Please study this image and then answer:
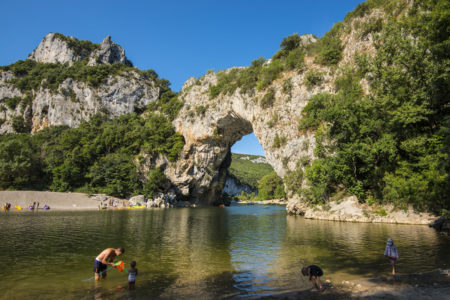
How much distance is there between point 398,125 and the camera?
67.8ft

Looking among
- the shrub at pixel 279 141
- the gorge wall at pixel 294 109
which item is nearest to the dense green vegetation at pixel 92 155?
the gorge wall at pixel 294 109

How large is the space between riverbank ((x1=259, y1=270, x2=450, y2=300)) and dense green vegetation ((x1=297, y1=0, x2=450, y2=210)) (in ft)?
33.3

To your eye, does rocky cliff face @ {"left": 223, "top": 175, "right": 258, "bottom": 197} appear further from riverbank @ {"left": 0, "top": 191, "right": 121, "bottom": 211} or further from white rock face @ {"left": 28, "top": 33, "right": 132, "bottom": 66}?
riverbank @ {"left": 0, "top": 191, "right": 121, "bottom": 211}

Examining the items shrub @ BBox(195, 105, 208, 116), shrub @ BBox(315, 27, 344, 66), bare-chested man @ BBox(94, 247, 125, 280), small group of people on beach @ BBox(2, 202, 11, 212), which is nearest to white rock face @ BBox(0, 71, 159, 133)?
shrub @ BBox(195, 105, 208, 116)

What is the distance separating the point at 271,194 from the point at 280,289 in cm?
8649

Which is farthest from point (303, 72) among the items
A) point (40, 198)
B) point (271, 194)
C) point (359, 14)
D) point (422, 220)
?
point (271, 194)

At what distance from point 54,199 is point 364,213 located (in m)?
43.6

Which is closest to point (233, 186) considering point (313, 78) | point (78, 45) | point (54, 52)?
point (78, 45)

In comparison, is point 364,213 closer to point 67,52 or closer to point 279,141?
point 279,141

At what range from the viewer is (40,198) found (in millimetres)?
39562

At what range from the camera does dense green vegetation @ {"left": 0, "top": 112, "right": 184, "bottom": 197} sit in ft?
150

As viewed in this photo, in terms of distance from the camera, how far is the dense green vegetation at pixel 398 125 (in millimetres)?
16938

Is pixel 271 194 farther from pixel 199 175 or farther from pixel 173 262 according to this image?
pixel 173 262

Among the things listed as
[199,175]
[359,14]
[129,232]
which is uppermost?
[359,14]
